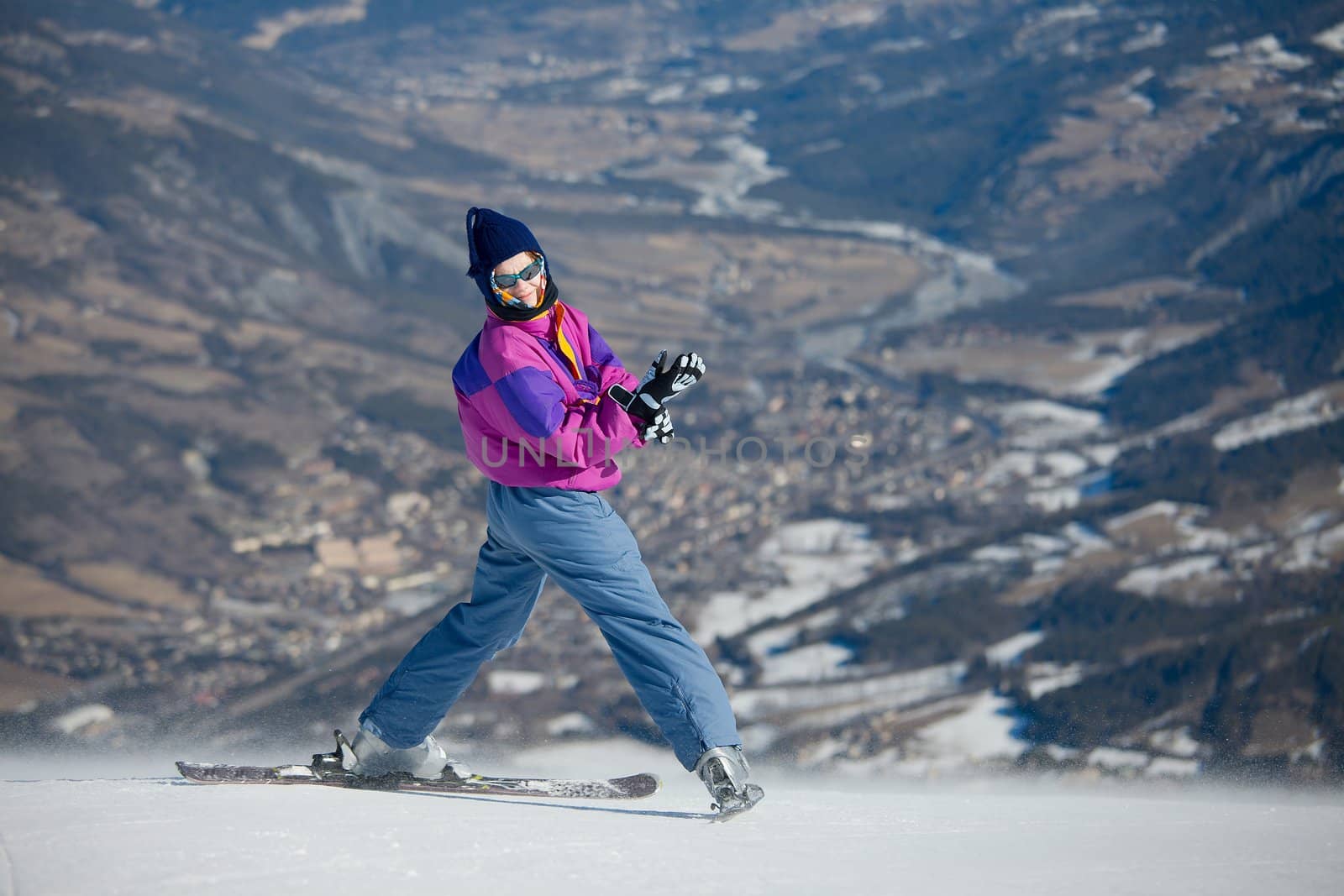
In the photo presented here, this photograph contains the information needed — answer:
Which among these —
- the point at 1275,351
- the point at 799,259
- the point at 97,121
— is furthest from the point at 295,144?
the point at 1275,351

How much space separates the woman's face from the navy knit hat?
0.6 inches

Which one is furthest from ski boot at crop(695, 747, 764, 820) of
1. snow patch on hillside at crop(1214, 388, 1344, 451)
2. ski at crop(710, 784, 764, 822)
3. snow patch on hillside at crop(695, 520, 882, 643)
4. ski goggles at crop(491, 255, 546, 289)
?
snow patch on hillside at crop(1214, 388, 1344, 451)

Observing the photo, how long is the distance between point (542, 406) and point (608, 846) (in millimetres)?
1463

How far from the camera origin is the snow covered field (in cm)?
393

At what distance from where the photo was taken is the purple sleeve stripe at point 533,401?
4.49m

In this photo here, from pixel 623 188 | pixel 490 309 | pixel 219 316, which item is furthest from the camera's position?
pixel 623 188

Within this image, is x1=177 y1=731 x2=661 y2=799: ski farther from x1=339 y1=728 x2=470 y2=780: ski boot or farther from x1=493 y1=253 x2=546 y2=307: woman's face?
x1=493 y1=253 x2=546 y2=307: woman's face

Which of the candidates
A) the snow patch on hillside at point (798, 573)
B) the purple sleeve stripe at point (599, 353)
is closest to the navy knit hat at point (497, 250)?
the purple sleeve stripe at point (599, 353)

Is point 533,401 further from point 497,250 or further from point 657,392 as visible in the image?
point 497,250

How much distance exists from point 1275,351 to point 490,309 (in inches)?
2912

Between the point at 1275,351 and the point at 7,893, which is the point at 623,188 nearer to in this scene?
the point at 1275,351

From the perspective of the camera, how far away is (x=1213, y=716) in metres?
30.0

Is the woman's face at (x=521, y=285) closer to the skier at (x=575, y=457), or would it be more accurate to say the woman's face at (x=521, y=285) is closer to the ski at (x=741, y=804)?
the skier at (x=575, y=457)

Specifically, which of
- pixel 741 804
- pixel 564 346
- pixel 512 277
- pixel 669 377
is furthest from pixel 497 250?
pixel 741 804
